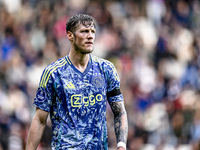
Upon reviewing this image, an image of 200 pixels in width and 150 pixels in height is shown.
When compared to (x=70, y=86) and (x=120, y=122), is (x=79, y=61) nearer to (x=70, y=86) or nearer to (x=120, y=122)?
(x=70, y=86)

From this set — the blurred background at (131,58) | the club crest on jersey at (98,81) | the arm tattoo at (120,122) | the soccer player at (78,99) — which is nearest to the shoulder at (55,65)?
the soccer player at (78,99)

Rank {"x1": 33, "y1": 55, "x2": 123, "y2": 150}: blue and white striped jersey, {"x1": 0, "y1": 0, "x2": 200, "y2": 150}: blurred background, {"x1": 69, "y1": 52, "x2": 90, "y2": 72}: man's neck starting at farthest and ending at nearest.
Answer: {"x1": 0, "y1": 0, "x2": 200, "y2": 150}: blurred background
{"x1": 69, "y1": 52, "x2": 90, "y2": 72}: man's neck
{"x1": 33, "y1": 55, "x2": 123, "y2": 150}: blue and white striped jersey

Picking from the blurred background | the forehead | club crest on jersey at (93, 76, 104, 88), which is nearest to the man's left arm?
club crest on jersey at (93, 76, 104, 88)

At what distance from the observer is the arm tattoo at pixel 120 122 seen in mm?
6449

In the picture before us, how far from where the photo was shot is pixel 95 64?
660cm

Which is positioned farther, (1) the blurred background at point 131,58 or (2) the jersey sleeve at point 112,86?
(1) the blurred background at point 131,58

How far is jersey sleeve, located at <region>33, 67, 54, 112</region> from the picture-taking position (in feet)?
20.8

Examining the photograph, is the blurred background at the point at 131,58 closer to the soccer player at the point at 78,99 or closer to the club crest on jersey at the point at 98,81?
the soccer player at the point at 78,99

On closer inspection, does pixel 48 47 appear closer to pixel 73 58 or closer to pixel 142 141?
pixel 142 141

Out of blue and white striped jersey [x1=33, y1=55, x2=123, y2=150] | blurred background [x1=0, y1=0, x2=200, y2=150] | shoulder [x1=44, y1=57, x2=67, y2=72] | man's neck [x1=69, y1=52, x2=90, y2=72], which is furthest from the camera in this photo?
blurred background [x1=0, y1=0, x2=200, y2=150]

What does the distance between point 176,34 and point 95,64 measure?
8.87 m

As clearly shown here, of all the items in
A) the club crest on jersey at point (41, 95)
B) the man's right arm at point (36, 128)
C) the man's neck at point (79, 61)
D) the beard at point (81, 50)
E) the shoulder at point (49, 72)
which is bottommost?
the man's right arm at point (36, 128)

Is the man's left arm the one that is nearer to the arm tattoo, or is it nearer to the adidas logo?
the arm tattoo

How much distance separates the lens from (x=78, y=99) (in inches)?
250
